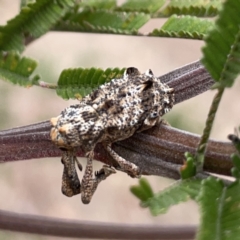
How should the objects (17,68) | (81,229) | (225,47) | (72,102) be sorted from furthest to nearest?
1. (72,102)
2. (81,229)
3. (17,68)
4. (225,47)

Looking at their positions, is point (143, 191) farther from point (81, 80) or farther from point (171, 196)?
point (81, 80)

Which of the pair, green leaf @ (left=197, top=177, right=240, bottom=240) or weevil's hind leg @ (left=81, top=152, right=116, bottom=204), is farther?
weevil's hind leg @ (left=81, top=152, right=116, bottom=204)

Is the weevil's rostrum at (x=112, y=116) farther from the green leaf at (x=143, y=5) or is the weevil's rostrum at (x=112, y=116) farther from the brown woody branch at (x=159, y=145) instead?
the green leaf at (x=143, y=5)

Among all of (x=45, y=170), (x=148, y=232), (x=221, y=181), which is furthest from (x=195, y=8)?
(x=45, y=170)

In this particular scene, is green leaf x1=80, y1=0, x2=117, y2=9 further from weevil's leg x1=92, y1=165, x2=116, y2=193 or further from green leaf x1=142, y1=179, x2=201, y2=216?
green leaf x1=142, y1=179, x2=201, y2=216

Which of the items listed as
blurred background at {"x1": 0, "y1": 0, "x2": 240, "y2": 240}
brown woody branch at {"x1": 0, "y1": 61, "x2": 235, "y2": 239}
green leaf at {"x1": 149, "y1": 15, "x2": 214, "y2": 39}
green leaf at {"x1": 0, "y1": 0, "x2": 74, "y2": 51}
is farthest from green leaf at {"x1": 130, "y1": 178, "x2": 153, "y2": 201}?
blurred background at {"x1": 0, "y1": 0, "x2": 240, "y2": 240}

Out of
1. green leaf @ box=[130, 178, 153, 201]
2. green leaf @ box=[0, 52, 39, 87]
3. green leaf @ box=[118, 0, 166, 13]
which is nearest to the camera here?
green leaf @ box=[130, 178, 153, 201]

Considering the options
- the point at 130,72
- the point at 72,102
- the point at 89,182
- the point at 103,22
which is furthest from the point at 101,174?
the point at 72,102
